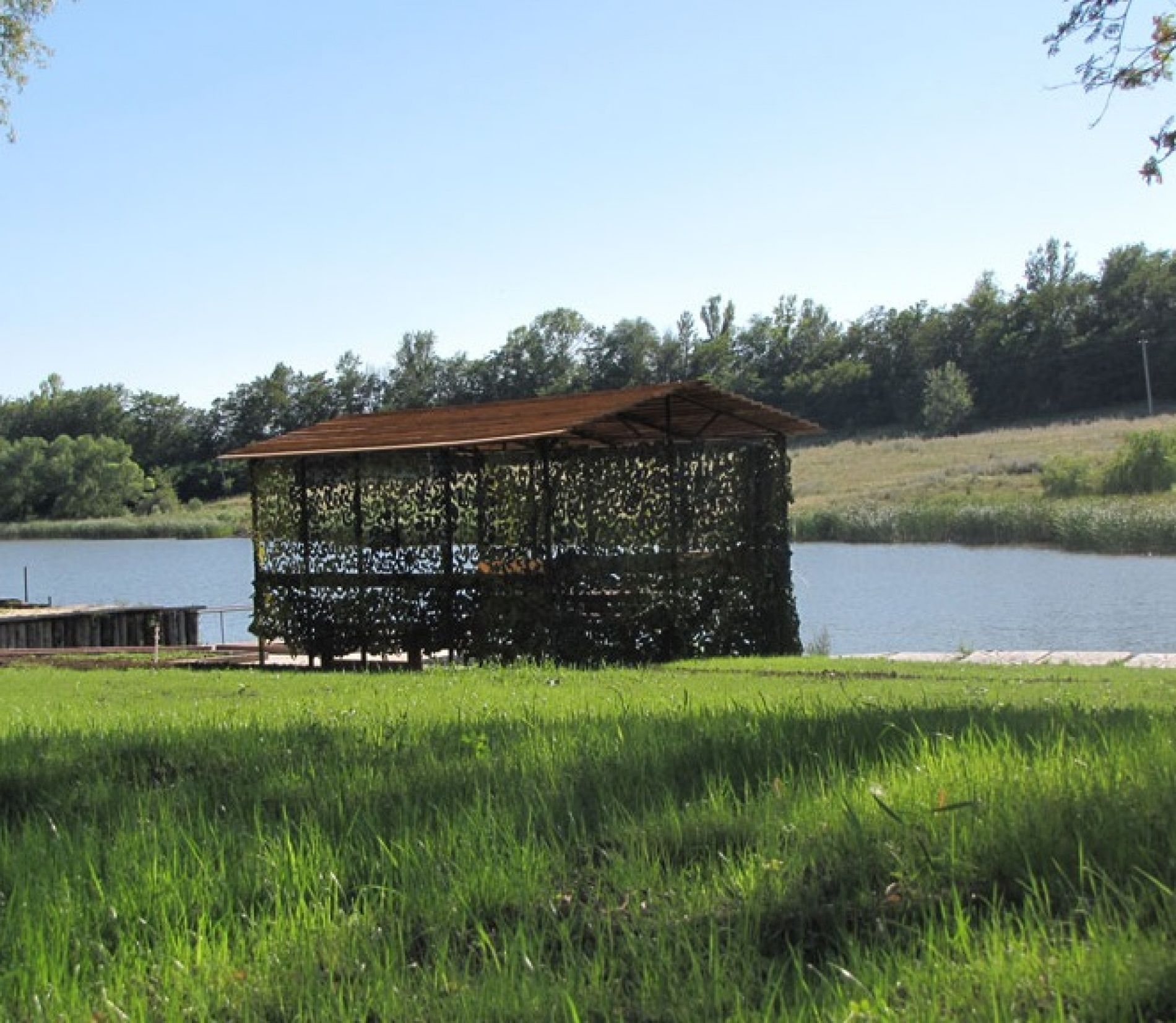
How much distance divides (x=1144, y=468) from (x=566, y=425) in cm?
4484

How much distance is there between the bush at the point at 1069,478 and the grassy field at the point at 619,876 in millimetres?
51384

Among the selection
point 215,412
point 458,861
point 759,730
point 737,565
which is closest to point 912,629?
point 737,565

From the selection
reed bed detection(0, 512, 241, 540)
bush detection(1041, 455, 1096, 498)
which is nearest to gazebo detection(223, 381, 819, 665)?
bush detection(1041, 455, 1096, 498)

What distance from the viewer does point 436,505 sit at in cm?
1744

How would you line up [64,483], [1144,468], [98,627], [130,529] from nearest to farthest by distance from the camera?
[98,627] → [1144,468] → [130,529] → [64,483]

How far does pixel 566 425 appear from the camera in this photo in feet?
53.0

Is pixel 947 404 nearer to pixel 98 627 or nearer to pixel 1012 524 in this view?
pixel 1012 524

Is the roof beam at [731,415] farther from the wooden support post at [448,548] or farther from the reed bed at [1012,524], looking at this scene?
the reed bed at [1012,524]

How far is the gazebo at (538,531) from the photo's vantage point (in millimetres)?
16688

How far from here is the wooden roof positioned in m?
16.6

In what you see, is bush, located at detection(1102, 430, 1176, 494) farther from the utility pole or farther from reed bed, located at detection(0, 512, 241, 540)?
reed bed, located at detection(0, 512, 241, 540)

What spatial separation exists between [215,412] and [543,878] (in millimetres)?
106727

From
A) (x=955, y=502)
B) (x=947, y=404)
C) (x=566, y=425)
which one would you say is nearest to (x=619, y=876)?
(x=566, y=425)

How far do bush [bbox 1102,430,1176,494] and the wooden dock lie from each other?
3949 centimetres
